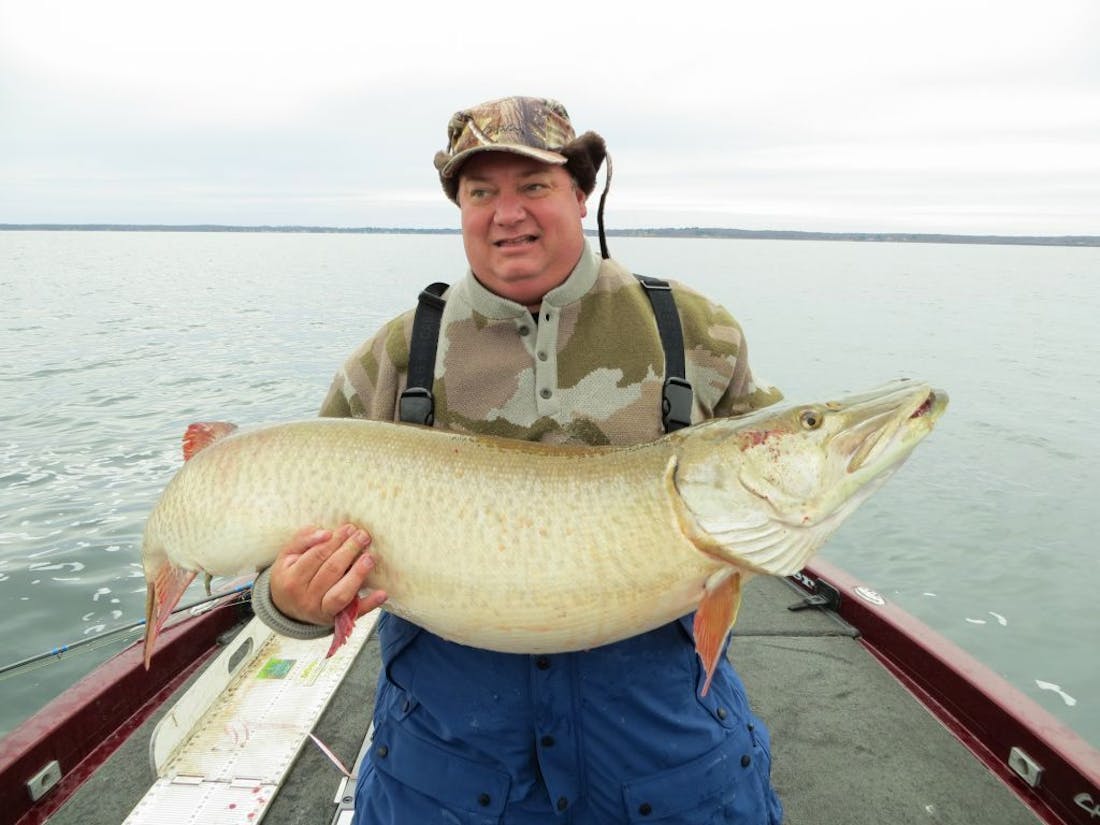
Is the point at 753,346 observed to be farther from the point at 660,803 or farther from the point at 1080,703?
the point at 660,803

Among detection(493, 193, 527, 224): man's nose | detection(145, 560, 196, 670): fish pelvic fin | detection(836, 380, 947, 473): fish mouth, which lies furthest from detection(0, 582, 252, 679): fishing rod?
detection(836, 380, 947, 473): fish mouth

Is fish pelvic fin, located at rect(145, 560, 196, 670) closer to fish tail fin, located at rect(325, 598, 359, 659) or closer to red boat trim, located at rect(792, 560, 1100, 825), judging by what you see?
fish tail fin, located at rect(325, 598, 359, 659)

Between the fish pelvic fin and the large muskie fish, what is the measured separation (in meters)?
0.41

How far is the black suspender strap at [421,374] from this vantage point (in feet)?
7.61

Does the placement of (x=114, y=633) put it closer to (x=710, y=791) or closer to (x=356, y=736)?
(x=356, y=736)

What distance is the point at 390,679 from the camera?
7.50 ft

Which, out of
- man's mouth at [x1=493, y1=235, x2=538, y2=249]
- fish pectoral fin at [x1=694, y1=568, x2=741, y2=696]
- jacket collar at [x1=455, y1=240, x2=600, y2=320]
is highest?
man's mouth at [x1=493, y1=235, x2=538, y2=249]

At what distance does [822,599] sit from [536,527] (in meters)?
3.25

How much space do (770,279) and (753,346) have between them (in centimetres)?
3445

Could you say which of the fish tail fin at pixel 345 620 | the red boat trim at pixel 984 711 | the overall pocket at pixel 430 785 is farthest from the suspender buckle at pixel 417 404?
the red boat trim at pixel 984 711

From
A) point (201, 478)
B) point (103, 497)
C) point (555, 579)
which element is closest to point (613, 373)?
point (555, 579)

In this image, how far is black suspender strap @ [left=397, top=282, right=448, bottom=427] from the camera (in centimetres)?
232

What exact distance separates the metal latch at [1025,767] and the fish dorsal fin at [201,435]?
3.35 metres

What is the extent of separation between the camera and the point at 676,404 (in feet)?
7.42
